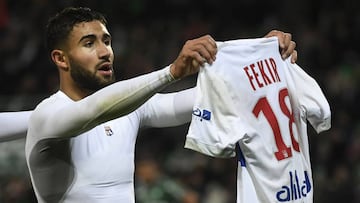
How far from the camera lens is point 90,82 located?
3738 mm

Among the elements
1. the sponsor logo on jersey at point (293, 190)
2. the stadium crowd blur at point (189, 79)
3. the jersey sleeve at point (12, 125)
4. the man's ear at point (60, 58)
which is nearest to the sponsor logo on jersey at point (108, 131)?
the man's ear at point (60, 58)

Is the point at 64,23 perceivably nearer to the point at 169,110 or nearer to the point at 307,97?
the point at 169,110

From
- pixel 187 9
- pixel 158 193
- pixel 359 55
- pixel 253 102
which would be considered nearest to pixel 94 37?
pixel 253 102

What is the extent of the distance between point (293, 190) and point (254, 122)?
0.98 ft

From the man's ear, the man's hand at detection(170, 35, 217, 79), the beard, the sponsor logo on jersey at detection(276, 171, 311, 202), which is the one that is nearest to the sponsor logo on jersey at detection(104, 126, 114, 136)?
the beard

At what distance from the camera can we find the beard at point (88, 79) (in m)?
3.72

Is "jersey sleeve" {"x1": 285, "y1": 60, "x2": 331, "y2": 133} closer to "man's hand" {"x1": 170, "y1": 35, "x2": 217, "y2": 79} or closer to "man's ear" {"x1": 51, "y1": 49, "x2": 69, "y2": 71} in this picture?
"man's hand" {"x1": 170, "y1": 35, "x2": 217, "y2": 79}

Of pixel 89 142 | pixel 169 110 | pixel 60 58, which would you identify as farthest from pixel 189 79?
pixel 89 142

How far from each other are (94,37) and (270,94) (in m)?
0.74

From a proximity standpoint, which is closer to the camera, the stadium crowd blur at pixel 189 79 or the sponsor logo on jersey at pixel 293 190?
the sponsor logo on jersey at pixel 293 190

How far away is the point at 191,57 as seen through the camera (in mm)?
3363

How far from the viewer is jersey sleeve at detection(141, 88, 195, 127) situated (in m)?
3.89

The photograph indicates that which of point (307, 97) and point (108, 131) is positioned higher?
point (307, 97)

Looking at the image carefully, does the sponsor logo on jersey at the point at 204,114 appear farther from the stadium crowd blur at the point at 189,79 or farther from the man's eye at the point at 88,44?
the stadium crowd blur at the point at 189,79
